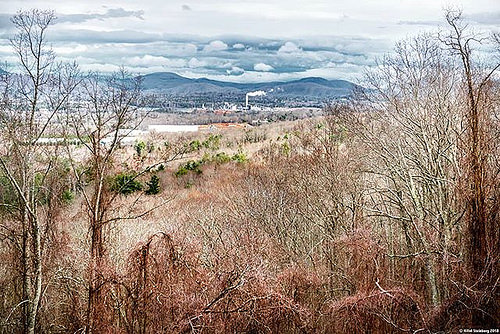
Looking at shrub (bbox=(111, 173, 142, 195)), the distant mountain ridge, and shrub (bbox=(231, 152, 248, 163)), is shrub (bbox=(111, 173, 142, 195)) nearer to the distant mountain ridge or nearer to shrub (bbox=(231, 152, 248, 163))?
shrub (bbox=(231, 152, 248, 163))

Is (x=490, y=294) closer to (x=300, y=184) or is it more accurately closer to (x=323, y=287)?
(x=323, y=287)

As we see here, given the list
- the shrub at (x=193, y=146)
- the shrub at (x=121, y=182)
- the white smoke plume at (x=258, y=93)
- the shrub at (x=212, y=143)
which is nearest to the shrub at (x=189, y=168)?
the shrub at (x=193, y=146)

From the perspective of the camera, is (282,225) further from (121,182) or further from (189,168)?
(189,168)

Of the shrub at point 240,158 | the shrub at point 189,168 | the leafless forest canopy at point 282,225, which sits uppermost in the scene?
the leafless forest canopy at point 282,225

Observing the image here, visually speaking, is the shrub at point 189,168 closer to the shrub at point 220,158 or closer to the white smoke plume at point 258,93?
the shrub at point 220,158

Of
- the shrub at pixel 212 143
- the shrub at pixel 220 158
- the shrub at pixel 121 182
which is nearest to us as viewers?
the shrub at pixel 121 182

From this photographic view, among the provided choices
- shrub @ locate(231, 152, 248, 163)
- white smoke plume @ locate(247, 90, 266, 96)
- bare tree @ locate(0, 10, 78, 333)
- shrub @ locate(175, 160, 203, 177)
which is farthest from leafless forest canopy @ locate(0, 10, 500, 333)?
white smoke plume @ locate(247, 90, 266, 96)

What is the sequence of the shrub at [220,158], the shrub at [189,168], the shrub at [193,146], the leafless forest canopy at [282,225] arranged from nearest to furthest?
1. the leafless forest canopy at [282,225]
2. the shrub at [193,146]
3. the shrub at [189,168]
4. the shrub at [220,158]

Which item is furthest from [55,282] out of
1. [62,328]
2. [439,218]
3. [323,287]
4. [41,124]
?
[439,218]

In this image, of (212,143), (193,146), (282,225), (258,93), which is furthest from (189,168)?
(258,93)
